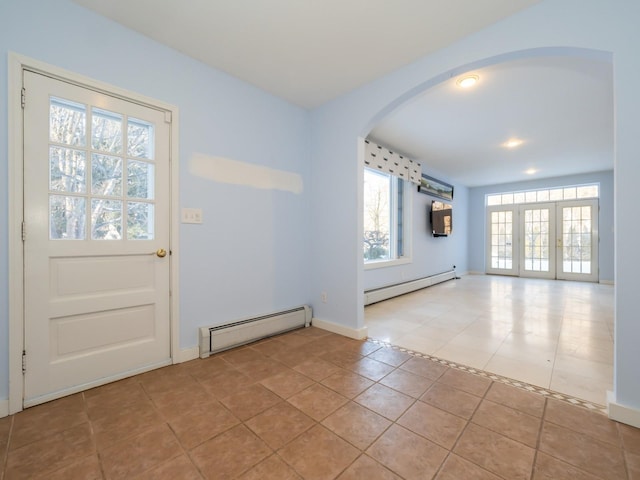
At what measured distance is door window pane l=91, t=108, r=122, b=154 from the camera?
6.46ft

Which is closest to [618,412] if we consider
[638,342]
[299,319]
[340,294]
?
[638,342]

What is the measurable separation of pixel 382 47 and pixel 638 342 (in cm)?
261

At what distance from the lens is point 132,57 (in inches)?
82.9

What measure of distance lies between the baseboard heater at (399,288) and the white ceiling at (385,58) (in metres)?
2.47

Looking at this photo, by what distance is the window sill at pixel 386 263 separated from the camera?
176 inches

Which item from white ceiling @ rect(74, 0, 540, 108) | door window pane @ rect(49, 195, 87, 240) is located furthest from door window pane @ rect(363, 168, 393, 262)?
door window pane @ rect(49, 195, 87, 240)

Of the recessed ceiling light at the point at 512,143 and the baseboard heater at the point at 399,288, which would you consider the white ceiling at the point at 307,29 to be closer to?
the recessed ceiling light at the point at 512,143

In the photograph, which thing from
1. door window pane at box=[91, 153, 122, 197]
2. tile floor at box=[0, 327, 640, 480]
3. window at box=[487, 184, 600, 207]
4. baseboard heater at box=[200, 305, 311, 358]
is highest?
window at box=[487, 184, 600, 207]

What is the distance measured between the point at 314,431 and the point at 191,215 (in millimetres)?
1886

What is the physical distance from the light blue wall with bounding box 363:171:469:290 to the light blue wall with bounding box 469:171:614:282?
10.2 inches

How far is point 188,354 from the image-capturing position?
7.82ft

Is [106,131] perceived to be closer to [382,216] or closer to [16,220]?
[16,220]

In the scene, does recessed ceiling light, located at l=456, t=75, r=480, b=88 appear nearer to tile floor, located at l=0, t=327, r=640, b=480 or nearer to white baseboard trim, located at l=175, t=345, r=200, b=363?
tile floor, located at l=0, t=327, r=640, b=480

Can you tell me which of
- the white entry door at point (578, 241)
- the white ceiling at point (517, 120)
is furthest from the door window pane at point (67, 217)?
the white entry door at point (578, 241)
